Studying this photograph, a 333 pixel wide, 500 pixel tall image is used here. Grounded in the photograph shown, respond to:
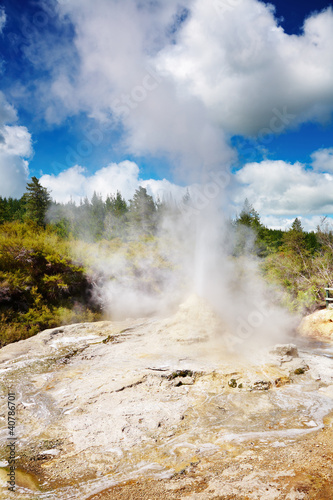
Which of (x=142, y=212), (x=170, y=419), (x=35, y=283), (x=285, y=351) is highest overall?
(x=142, y=212)

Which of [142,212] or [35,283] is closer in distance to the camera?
[35,283]

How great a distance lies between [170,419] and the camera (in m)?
3.94

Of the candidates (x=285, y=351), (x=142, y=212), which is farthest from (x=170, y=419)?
(x=142, y=212)

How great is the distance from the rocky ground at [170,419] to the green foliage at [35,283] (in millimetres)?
2383

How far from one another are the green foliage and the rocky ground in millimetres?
2383

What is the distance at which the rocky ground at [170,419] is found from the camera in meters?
2.81

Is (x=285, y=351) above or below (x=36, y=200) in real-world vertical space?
below

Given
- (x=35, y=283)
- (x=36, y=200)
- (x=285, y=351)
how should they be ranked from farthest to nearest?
(x=36, y=200) → (x=35, y=283) → (x=285, y=351)

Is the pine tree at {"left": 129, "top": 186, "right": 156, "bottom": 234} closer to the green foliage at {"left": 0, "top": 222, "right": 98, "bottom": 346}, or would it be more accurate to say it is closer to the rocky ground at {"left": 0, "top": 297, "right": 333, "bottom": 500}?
the green foliage at {"left": 0, "top": 222, "right": 98, "bottom": 346}

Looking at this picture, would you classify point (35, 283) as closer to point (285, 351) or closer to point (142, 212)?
point (285, 351)

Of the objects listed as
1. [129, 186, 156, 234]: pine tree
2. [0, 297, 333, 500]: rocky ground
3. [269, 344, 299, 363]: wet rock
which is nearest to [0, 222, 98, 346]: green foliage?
[0, 297, 333, 500]: rocky ground

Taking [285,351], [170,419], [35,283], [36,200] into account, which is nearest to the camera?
[170,419]

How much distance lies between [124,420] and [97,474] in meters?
0.92

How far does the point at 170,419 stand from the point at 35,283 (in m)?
8.02
